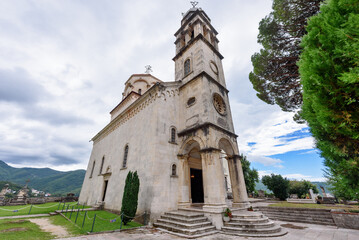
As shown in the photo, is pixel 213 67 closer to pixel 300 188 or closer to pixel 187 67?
pixel 187 67

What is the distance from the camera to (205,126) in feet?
38.0

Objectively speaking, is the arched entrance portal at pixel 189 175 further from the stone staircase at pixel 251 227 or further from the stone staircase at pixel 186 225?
the stone staircase at pixel 251 227

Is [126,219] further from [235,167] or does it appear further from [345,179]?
[345,179]

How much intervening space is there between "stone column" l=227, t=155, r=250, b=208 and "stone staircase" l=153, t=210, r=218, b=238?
13.3ft

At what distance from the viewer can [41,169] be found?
629 ft

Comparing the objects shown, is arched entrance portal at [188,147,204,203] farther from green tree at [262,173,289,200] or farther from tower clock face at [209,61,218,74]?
green tree at [262,173,289,200]

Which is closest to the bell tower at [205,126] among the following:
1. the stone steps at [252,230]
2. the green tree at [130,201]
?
the stone steps at [252,230]

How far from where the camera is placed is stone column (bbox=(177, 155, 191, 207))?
11.5m

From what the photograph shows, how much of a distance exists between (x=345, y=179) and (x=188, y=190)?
9.42 m

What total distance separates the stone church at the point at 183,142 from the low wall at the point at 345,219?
511 centimetres

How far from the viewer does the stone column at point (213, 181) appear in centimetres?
965

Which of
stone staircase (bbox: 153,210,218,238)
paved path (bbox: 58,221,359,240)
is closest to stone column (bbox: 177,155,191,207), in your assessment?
stone staircase (bbox: 153,210,218,238)

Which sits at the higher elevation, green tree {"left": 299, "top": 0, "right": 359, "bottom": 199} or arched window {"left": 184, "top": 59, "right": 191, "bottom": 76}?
arched window {"left": 184, "top": 59, "right": 191, "bottom": 76}

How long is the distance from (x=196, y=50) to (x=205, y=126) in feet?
29.5
